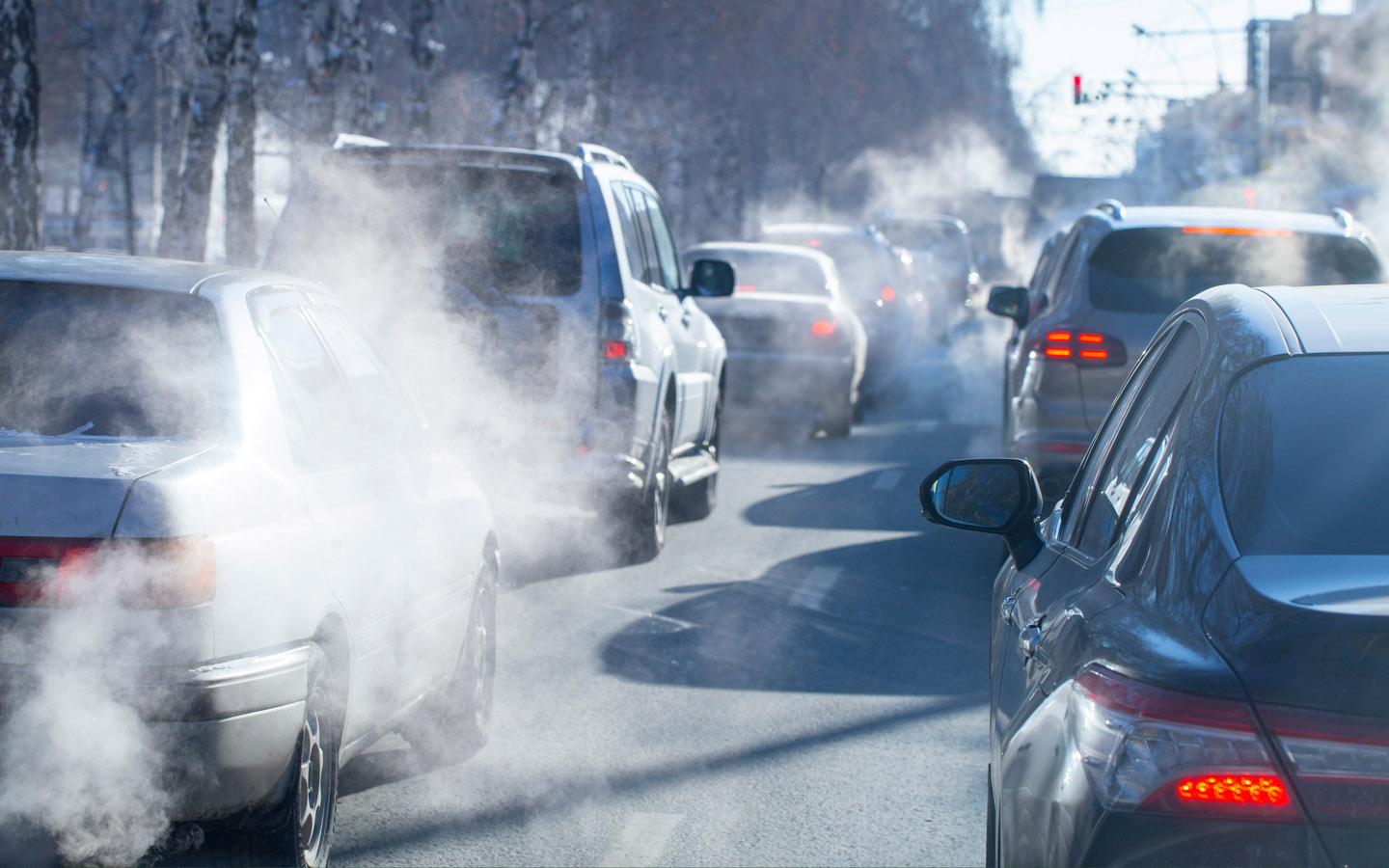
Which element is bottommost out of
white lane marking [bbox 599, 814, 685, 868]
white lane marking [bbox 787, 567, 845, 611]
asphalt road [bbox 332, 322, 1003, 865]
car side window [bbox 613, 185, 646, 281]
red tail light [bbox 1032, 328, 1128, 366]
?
white lane marking [bbox 599, 814, 685, 868]

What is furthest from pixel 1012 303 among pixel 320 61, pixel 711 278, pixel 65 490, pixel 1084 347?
pixel 320 61

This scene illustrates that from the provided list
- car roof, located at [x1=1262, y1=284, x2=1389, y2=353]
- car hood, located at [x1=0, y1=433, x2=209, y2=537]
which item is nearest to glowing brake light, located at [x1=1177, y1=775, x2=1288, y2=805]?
car roof, located at [x1=1262, y1=284, x2=1389, y2=353]

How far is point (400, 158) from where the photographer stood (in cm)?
799

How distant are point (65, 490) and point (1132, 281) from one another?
6.37m

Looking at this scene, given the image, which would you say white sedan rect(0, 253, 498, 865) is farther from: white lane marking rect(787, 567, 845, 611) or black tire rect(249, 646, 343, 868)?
white lane marking rect(787, 567, 845, 611)

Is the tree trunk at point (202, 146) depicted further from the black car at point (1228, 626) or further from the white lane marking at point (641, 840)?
the black car at point (1228, 626)

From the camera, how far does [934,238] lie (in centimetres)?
3734

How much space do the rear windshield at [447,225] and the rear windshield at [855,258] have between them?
11.4 m

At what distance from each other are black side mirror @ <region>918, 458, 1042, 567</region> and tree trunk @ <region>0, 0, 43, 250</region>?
33.0 feet

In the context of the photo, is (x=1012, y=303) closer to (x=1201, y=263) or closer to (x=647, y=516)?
(x=1201, y=263)

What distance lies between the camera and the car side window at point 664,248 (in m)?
10.1

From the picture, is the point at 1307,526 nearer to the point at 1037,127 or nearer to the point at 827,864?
the point at 827,864

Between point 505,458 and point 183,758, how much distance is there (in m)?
4.83

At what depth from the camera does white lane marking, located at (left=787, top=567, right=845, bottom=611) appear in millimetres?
7980
